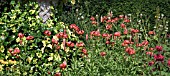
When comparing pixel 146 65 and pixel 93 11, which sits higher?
pixel 93 11

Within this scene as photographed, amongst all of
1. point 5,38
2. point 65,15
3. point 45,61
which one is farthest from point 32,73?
point 65,15

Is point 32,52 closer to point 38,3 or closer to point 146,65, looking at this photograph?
point 38,3

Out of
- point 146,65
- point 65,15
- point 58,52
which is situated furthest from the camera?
point 65,15

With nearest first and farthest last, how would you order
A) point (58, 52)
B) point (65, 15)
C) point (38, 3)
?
point (58, 52) → point (38, 3) → point (65, 15)

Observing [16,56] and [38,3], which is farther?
[38,3]

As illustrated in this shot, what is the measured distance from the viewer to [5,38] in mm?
4824

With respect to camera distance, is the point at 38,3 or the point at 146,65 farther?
the point at 38,3

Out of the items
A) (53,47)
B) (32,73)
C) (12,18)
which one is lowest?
(32,73)

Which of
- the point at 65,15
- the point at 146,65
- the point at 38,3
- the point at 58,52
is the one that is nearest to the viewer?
the point at 146,65

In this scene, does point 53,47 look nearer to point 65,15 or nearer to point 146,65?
point 146,65

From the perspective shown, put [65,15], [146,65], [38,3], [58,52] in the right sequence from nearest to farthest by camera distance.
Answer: [146,65]
[58,52]
[38,3]
[65,15]

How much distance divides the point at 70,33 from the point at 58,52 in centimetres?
36

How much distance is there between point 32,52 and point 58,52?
0.36 metres

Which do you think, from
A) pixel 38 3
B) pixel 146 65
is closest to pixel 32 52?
pixel 38 3
